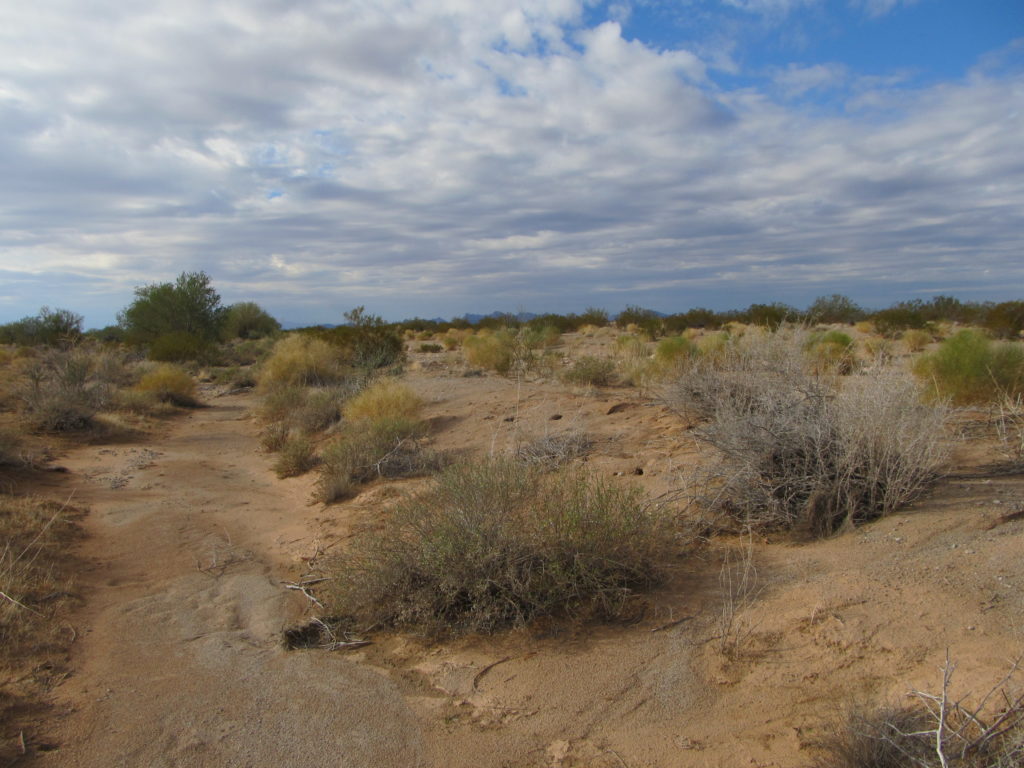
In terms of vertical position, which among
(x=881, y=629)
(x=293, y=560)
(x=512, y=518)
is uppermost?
(x=512, y=518)

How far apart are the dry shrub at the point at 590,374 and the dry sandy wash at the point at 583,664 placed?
26.7 feet

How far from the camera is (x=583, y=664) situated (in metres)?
3.87

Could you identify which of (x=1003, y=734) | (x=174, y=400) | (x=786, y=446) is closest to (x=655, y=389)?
(x=786, y=446)

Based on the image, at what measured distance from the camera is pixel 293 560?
6.34 metres

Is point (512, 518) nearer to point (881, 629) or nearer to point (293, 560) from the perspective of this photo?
point (881, 629)

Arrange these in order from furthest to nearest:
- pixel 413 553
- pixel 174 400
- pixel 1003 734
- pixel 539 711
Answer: pixel 174 400 < pixel 413 553 < pixel 539 711 < pixel 1003 734

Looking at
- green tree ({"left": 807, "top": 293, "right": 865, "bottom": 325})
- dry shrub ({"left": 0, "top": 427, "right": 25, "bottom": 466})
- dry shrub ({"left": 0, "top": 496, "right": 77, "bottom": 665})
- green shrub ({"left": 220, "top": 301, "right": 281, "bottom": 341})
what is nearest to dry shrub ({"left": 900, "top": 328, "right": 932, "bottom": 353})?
green tree ({"left": 807, "top": 293, "right": 865, "bottom": 325})

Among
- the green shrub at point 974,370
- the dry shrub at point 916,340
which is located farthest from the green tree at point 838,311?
the green shrub at point 974,370

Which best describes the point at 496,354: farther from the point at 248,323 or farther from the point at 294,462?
the point at 248,323

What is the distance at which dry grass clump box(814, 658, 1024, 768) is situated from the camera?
2.34 m

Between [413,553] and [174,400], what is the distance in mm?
15308

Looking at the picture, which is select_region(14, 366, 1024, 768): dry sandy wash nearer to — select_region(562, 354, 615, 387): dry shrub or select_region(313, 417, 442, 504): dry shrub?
select_region(313, 417, 442, 504): dry shrub

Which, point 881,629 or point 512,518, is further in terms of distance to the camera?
point 512,518

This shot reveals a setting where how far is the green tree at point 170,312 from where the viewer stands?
33750mm
